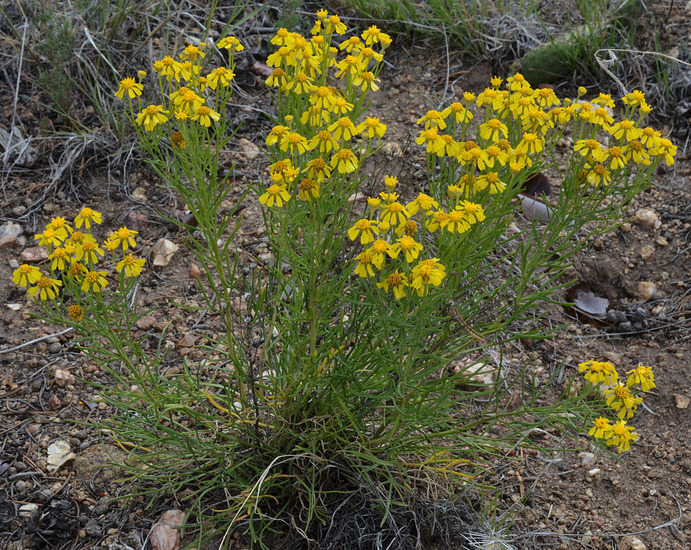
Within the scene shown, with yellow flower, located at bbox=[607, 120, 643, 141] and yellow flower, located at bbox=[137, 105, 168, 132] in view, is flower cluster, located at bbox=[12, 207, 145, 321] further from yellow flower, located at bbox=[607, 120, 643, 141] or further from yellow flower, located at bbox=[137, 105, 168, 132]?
yellow flower, located at bbox=[607, 120, 643, 141]

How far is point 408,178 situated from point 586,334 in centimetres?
107

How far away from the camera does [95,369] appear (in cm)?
286

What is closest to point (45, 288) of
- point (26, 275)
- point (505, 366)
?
point (26, 275)

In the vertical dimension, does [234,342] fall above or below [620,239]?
above

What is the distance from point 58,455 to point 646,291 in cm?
262

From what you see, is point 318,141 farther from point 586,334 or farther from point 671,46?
point 671,46

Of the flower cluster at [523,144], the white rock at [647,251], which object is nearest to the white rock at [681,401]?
the white rock at [647,251]

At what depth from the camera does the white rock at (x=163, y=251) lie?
3.31m

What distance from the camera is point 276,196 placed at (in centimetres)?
189

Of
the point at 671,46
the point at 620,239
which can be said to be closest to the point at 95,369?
the point at 620,239

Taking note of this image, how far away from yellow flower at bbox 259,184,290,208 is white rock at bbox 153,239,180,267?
1.55m

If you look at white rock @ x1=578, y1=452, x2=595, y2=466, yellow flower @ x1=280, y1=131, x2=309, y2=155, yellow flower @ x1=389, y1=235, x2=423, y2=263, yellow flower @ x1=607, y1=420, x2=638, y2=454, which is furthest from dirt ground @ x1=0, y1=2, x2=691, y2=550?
yellow flower @ x1=389, y1=235, x2=423, y2=263

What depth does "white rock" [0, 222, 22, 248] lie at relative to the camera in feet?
10.9

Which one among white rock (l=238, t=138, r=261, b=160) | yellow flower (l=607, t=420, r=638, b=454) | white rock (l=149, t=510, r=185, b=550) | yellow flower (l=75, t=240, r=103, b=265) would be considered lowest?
white rock (l=149, t=510, r=185, b=550)
